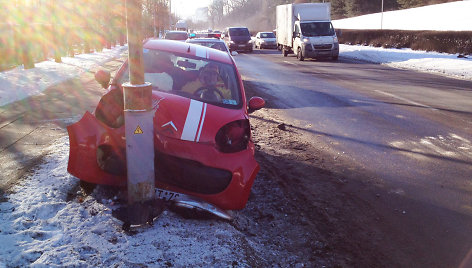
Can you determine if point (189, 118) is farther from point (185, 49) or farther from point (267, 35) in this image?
point (267, 35)

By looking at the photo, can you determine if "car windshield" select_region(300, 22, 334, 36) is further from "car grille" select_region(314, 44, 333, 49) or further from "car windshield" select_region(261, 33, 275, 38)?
"car windshield" select_region(261, 33, 275, 38)

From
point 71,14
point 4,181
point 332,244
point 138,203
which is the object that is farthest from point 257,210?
point 71,14

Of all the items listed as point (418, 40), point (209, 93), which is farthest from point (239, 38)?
point (209, 93)

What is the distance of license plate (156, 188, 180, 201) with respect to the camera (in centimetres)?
377

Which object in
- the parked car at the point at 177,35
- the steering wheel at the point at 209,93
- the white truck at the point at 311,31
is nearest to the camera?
the steering wheel at the point at 209,93

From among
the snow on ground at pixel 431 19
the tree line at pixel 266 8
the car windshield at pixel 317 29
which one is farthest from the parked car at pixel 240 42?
the tree line at pixel 266 8

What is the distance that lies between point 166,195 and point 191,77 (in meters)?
1.74

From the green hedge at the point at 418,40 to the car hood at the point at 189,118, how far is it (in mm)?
21364

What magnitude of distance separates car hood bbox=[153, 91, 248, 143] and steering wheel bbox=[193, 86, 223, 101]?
355mm

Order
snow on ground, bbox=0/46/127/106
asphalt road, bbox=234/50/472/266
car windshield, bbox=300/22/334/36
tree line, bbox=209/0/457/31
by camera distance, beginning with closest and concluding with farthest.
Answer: asphalt road, bbox=234/50/472/266 < snow on ground, bbox=0/46/127/106 < car windshield, bbox=300/22/334/36 < tree line, bbox=209/0/457/31

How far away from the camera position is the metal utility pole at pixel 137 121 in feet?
11.7

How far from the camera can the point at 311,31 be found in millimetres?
25156

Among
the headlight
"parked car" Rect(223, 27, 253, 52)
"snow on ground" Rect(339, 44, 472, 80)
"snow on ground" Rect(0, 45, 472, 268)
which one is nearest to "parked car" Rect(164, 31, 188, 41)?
"snow on ground" Rect(339, 44, 472, 80)

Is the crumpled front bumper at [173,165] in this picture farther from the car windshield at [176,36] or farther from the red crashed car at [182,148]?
the car windshield at [176,36]
